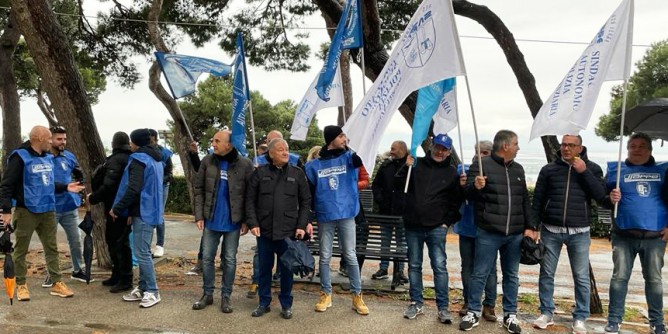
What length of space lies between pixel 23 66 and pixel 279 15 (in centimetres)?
1120

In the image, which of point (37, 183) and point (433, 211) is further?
point (37, 183)

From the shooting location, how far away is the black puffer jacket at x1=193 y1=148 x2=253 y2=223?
16.4ft

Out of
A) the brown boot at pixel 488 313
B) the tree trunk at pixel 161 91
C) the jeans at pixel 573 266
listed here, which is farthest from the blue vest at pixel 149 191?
the tree trunk at pixel 161 91

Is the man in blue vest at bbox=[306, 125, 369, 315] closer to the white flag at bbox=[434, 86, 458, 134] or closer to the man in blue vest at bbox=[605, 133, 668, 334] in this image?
the white flag at bbox=[434, 86, 458, 134]

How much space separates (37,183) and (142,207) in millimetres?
1128

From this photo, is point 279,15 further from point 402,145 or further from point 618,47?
point 618,47

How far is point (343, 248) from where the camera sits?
200 inches

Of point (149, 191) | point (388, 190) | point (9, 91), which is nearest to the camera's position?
point (149, 191)

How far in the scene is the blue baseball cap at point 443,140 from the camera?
15.6 ft

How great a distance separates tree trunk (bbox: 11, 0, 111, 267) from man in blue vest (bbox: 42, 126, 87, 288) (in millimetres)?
439

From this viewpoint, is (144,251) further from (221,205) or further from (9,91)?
(9,91)

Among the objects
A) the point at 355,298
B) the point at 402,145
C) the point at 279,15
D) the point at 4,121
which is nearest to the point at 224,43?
the point at 279,15

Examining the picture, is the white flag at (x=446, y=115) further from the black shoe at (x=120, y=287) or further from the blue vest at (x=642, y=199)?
the black shoe at (x=120, y=287)

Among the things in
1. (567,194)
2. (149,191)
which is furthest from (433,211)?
(149,191)
